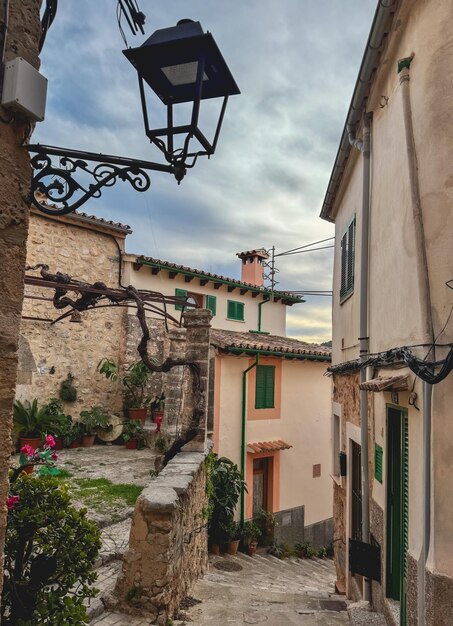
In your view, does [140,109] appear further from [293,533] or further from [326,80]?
[293,533]

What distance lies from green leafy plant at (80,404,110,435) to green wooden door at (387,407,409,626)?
31.2ft

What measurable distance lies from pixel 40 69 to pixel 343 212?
23.3ft

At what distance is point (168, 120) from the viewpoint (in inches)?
104

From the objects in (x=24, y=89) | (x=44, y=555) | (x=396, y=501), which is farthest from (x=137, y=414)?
(x=24, y=89)

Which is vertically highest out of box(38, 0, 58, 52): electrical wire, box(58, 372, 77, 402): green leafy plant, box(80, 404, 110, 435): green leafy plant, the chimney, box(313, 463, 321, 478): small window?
the chimney

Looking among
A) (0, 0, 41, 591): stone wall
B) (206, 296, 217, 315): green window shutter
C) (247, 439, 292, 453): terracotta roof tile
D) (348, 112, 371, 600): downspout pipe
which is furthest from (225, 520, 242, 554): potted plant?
(206, 296, 217, 315): green window shutter

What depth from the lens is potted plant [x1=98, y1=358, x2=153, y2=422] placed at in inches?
547

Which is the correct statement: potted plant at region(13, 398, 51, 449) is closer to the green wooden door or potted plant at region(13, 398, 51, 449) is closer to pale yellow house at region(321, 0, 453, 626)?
pale yellow house at region(321, 0, 453, 626)

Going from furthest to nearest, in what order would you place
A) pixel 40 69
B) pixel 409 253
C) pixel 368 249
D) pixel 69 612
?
pixel 368 249 → pixel 409 253 → pixel 69 612 → pixel 40 69

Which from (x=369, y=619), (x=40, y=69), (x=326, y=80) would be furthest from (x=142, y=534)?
(x=326, y=80)

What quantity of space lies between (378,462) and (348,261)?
3538mm

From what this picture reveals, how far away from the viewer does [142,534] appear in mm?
4457

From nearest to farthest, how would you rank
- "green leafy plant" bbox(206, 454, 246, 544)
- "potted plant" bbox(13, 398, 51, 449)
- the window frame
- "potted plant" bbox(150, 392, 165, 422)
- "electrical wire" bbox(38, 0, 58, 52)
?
"electrical wire" bbox(38, 0, 58, 52), the window frame, "green leafy plant" bbox(206, 454, 246, 544), "potted plant" bbox(13, 398, 51, 449), "potted plant" bbox(150, 392, 165, 422)

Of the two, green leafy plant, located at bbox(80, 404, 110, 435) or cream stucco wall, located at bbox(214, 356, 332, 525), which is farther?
green leafy plant, located at bbox(80, 404, 110, 435)
